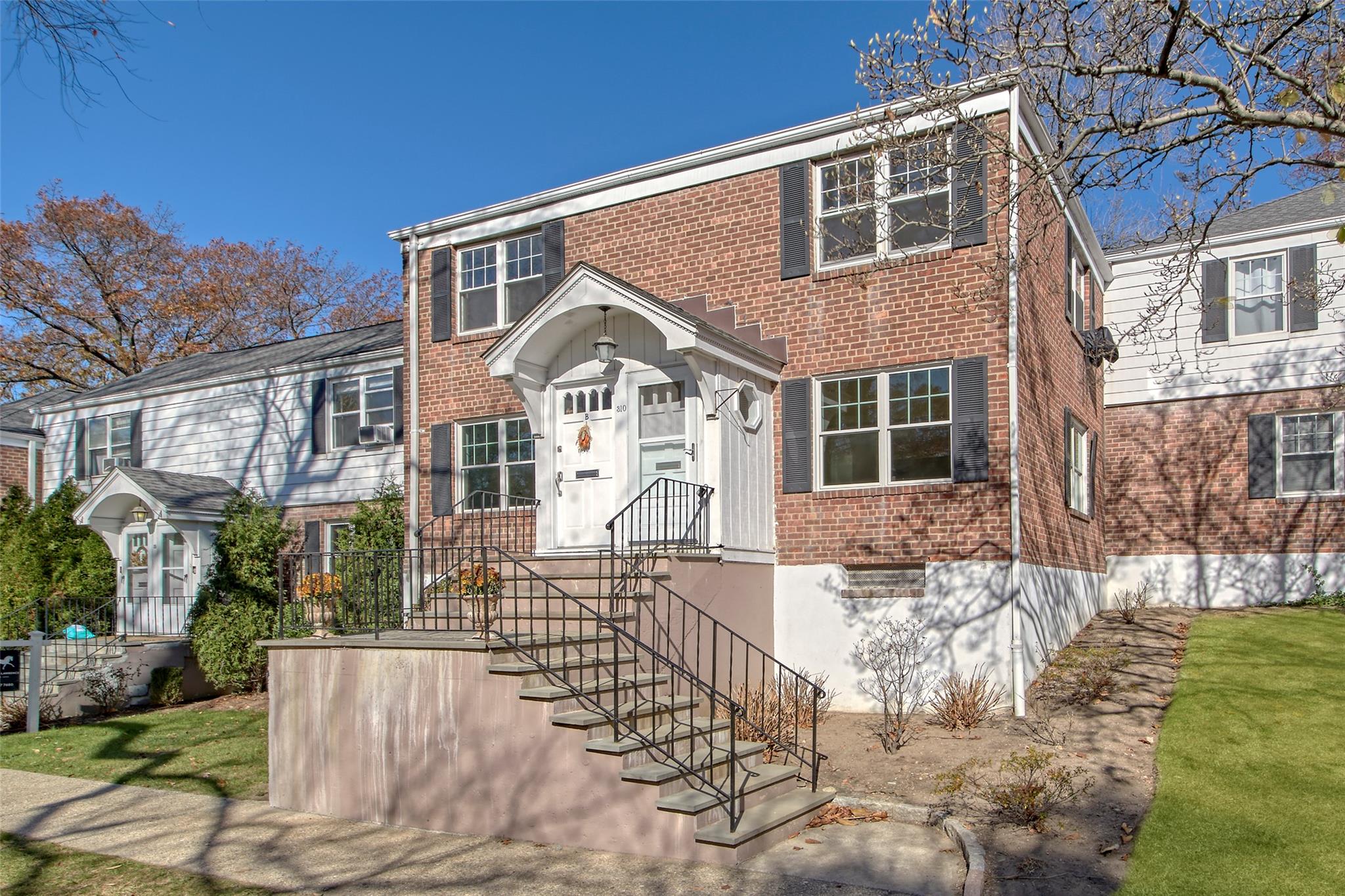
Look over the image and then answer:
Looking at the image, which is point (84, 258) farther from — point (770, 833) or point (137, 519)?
point (770, 833)

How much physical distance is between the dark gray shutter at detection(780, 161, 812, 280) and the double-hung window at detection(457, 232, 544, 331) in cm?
368

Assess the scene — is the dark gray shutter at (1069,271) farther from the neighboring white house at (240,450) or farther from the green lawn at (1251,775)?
the neighboring white house at (240,450)

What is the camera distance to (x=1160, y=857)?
661cm

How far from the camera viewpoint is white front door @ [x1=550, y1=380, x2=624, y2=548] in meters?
12.2

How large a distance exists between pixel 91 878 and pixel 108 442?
17.7 meters

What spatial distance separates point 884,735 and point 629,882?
12.3 feet

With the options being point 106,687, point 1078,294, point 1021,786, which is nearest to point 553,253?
point 1078,294

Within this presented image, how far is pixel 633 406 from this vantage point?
12125 millimetres

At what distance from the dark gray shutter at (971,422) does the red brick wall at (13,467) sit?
22.4 m

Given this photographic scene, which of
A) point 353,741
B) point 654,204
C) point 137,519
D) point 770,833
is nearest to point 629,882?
point 770,833

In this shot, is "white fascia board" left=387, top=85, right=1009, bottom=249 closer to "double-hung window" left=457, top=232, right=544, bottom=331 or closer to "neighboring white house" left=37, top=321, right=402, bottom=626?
"double-hung window" left=457, top=232, right=544, bottom=331

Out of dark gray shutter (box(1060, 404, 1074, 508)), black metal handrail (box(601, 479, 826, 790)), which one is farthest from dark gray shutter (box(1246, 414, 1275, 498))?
black metal handrail (box(601, 479, 826, 790))

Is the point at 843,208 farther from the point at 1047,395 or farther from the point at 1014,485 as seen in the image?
the point at 1014,485

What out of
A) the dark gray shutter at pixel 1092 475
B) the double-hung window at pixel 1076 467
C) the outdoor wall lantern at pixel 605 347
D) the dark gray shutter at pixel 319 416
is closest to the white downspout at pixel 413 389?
the outdoor wall lantern at pixel 605 347
